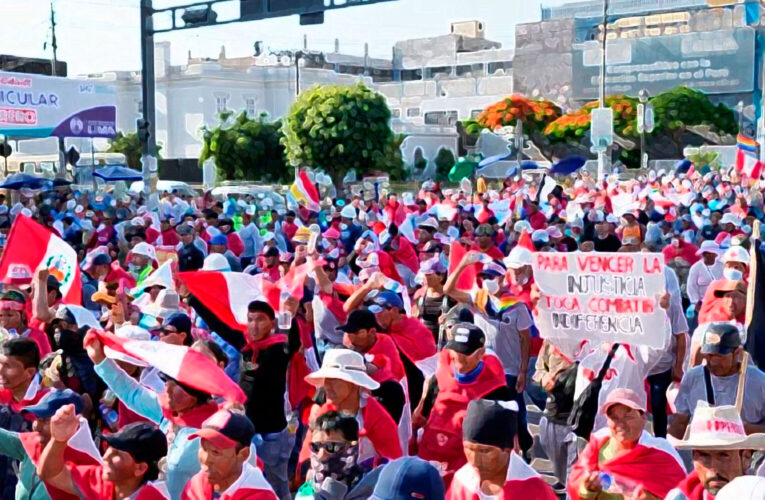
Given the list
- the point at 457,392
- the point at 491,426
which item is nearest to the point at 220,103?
the point at 457,392

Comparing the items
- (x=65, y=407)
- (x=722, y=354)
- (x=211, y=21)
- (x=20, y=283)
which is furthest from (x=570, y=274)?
(x=211, y=21)

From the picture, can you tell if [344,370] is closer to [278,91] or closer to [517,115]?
[517,115]

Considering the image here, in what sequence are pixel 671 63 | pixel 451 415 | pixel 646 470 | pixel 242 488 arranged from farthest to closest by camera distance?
pixel 671 63, pixel 451 415, pixel 646 470, pixel 242 488

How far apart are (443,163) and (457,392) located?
6550cm

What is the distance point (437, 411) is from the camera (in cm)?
579

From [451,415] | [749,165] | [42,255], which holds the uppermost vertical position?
[749,165]

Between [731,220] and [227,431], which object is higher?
[731,220]

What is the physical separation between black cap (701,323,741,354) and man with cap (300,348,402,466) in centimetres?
164

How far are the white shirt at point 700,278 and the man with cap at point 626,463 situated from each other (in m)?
5.06

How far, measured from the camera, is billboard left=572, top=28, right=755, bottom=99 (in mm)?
85375

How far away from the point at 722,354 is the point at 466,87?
90335mm

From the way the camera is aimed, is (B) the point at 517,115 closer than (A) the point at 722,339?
No

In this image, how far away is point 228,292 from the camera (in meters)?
7.51

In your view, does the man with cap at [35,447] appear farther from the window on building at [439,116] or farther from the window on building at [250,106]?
the window on building at [439,116]
